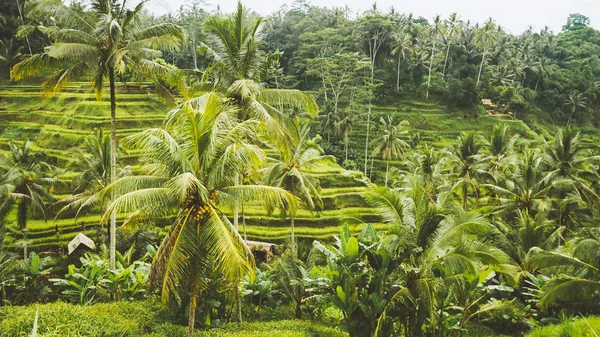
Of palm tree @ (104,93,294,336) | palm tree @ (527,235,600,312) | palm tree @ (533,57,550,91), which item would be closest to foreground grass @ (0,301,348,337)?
→ palm tree @ (104,93,294,336)

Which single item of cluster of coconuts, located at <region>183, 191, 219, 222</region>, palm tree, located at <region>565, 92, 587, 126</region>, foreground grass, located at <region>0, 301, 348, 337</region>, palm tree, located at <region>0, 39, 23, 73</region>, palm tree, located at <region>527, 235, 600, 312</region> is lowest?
foreground grass, located at <region>0, 301, 348, 337</region>

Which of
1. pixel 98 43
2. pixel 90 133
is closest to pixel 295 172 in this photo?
pixel 98 43

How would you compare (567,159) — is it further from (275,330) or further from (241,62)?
(275,330)

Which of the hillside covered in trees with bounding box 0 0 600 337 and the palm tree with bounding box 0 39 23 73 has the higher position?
the palm tree with bounding box 0 39 23 73

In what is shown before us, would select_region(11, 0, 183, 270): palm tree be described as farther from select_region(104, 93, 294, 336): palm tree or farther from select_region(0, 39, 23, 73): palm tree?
select_region(0, 39, 23, 73): palm tree

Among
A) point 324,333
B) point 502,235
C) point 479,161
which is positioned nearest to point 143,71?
point 324,333

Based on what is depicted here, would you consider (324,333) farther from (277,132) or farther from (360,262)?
(277,132)

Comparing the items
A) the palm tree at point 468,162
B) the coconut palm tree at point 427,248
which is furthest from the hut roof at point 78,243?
the palm tree at point 468,162
